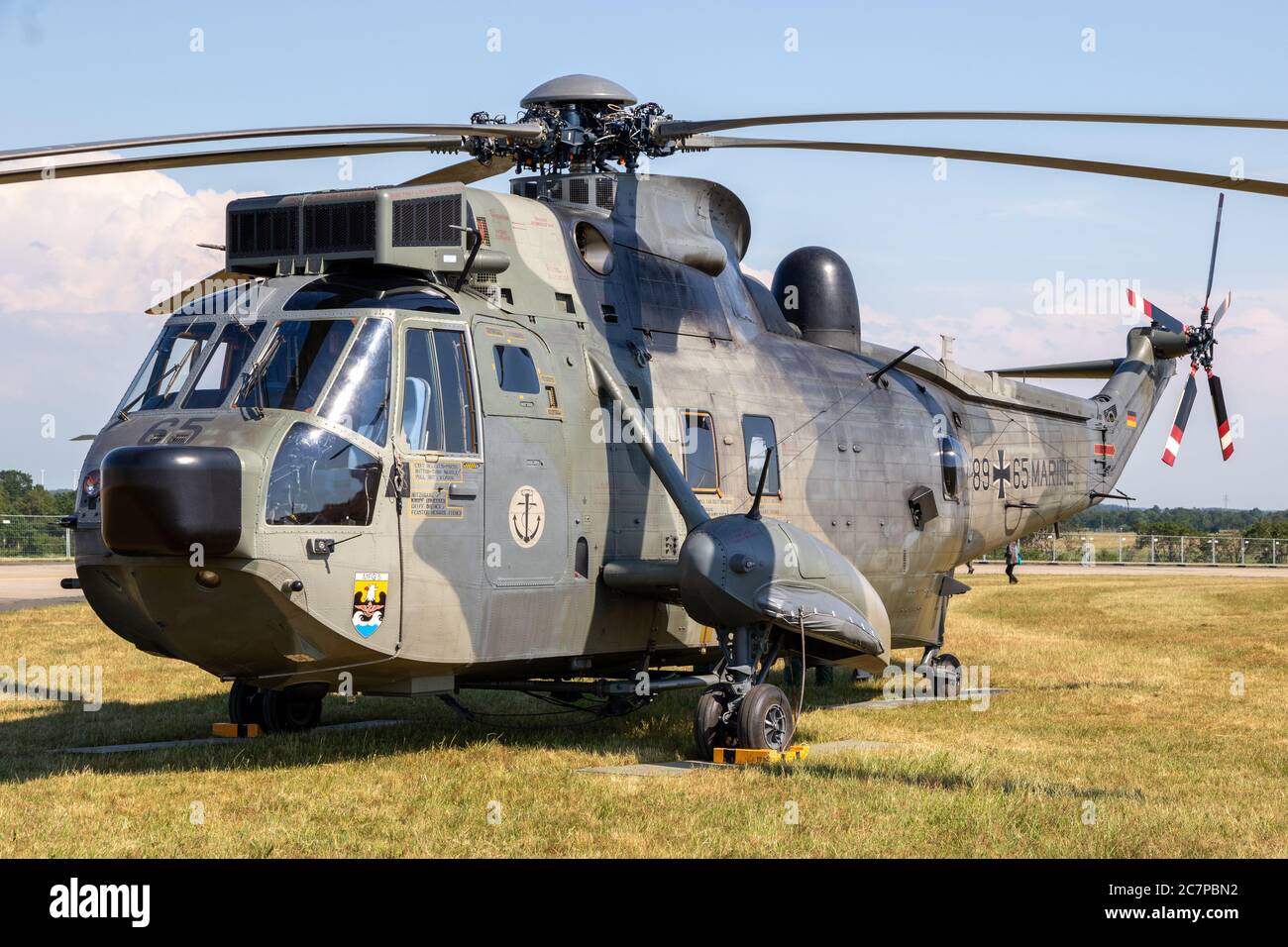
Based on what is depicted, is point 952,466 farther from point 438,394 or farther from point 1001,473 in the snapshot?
point 438,394

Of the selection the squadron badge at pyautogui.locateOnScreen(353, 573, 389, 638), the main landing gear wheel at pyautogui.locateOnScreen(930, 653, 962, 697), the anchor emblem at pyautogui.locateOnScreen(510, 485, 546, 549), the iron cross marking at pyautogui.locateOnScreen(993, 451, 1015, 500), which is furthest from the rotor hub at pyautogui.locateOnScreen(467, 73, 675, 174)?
the main landing gear wheel at pyautogui.locateOnScreen(930, 653, 962, 697)

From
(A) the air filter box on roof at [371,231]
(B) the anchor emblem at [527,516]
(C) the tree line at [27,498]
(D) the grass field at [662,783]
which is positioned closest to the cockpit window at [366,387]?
(A) the air filter box on roof at [371,231]

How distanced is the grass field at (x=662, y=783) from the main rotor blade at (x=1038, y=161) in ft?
14.2

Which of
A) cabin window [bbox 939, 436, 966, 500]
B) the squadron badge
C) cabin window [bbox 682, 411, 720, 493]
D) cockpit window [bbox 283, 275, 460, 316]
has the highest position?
cockpit window [bbox 283, 275, 460, 316]

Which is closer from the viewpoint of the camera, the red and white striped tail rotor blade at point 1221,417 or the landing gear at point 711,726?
the landing gear at point 711,726

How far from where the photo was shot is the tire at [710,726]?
40.3ft

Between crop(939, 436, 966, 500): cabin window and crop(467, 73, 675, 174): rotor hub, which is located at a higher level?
crop(467, 73, 675, 174): rotor hub

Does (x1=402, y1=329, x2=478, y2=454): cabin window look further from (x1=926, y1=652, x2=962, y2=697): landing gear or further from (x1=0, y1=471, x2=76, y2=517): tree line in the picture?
(x1=0, y1=471, x2=76, y2=517): tree line

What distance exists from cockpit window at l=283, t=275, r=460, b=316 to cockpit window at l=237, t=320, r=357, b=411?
0.83ft

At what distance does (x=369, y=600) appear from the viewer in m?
10.7

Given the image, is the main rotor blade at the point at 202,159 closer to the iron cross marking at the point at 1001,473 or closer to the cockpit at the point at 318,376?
the cockpit at the point at 318,376

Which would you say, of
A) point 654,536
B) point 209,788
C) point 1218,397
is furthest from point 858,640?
point 1218,397

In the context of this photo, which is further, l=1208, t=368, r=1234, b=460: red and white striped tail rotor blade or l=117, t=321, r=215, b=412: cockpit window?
l=1208, t=368, r=1234, b=460: red and white striped tail rotor blade

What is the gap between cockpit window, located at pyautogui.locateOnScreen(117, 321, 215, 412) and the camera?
1120cm
